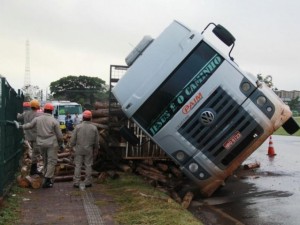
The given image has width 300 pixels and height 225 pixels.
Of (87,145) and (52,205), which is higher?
(87,145)

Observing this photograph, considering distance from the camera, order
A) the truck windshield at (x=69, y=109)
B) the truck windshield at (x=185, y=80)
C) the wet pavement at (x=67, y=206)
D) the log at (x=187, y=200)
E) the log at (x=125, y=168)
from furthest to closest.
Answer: the truck windshield at (x=69, y=109) → the log at (x=125, y=168) → the log at (x=187, y=200) → the truck windshield at (x=185, y=80) → the wet pavement at (x=67, y=206)

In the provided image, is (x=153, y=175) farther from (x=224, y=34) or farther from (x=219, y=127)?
(x=224, y=34)

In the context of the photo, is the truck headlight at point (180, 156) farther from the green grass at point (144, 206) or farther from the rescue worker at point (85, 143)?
the rescue worker at point (85, 143)

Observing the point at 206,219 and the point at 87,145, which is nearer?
the point at 206,219

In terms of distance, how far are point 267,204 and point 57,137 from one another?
4.43m

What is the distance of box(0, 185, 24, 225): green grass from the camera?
6.34 meters

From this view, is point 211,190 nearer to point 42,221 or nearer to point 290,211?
point 290,211

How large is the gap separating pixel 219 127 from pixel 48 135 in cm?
354

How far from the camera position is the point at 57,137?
939cm

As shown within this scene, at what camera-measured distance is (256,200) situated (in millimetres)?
8812

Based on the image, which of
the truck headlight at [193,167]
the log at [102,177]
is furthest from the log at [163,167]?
the truck headlight at [193,167]

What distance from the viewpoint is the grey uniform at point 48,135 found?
920cm

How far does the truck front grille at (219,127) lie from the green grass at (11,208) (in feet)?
10.3

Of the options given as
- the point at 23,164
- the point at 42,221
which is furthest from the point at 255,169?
the point at 42,221
